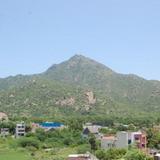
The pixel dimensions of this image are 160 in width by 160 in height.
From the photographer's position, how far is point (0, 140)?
69688 mm

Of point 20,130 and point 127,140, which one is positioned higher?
point 20,130

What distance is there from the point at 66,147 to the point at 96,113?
1881 inches

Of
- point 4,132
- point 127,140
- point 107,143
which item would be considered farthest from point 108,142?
point 4,132

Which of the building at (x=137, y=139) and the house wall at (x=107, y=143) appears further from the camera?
the house wall at (x=107, y=143)

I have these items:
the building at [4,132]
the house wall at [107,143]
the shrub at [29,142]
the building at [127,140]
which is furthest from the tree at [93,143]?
the building at [4,132]

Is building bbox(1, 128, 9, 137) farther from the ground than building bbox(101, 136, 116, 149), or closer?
farther from the ground

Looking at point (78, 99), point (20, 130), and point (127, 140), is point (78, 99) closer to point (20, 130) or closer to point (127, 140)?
point (20, 130)

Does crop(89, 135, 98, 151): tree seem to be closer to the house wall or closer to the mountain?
the house wall

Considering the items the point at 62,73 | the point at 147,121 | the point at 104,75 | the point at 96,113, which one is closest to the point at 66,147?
the point at 147,121

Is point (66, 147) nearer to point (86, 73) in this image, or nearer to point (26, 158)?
point (26, 158)

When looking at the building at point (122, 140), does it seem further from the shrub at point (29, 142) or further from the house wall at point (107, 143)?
the shrub at point (29, 142)

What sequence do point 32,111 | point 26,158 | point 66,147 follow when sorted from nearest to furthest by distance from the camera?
1. point 26,158
2. point 66,147
3. point 32,111

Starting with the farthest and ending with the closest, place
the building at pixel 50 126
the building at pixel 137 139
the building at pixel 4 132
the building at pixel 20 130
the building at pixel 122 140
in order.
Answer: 1. the building at pixel 50 126
2. the building at pixel 4 132
3. the building at pixel 20 130
4. the building at pixel 137 139
5. the building at pixel 122 140

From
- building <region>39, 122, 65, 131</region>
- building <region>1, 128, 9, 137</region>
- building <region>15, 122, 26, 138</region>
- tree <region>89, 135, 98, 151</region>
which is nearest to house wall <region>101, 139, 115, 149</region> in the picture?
tree <region>89, 135, 98, 151</region>
